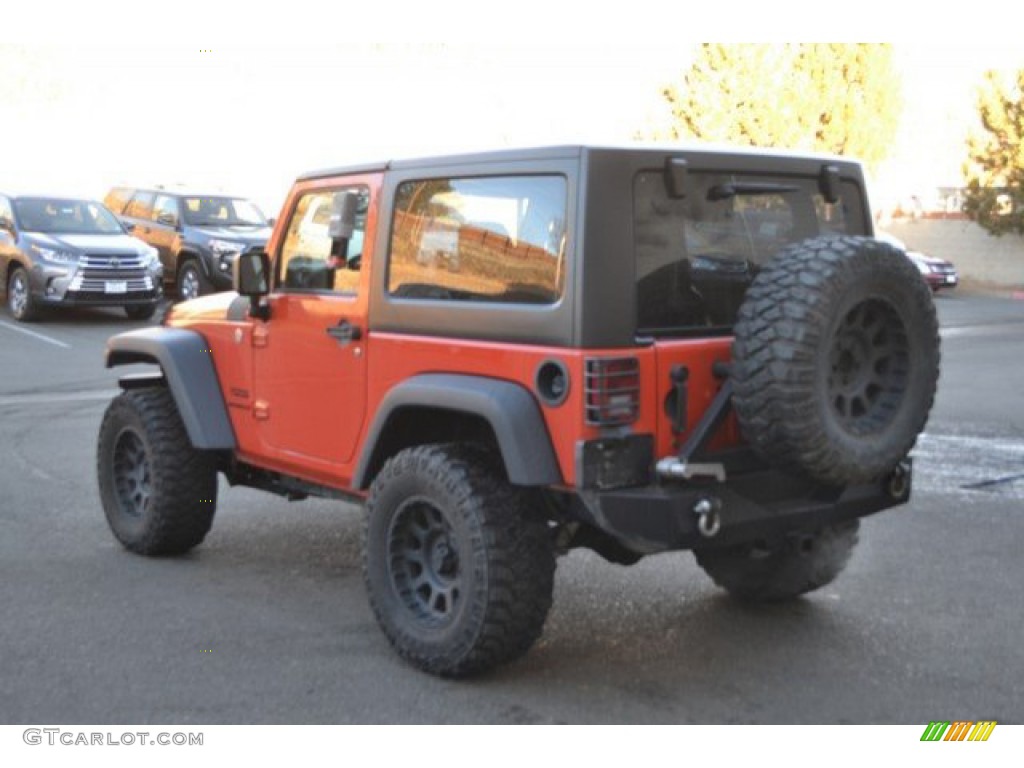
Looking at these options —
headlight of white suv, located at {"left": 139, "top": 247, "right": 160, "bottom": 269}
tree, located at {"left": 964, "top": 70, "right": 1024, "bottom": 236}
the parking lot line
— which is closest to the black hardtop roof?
the parking lot line

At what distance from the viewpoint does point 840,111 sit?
111 feet

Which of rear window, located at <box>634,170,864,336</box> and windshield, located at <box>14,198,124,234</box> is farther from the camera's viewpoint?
windshield, located at <box>14,198,124,234</box>

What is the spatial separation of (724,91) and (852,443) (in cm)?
3072

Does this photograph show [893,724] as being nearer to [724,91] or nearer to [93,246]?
[93,246]

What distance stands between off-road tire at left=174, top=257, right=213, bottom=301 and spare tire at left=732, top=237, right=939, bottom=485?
50.4 feet

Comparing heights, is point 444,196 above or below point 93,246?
above

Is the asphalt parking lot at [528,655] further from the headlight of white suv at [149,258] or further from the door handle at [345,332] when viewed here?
the headlight of white suv at [149,258]

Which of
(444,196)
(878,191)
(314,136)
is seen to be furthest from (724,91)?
(444,196)

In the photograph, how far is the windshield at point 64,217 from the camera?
57.6 ft

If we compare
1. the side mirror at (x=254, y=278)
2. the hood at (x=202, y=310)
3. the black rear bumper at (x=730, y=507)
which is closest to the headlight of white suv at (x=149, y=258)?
the hood at (x=202, y=310)

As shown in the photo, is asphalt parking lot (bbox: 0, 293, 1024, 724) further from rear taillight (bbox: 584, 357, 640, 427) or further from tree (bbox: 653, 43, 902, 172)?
tree (bbox: 653, 43, 902, 172)

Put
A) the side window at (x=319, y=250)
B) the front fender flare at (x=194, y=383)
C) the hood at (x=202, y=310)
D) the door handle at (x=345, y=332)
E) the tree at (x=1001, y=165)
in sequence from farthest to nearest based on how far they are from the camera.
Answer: the tree at (x=1001, y=165)
the hood at (x=202, y=310)
the front fender flare at (x=194, y=383)
the side window at (x=319, y=250)
the door handle at (x=345, y=332)

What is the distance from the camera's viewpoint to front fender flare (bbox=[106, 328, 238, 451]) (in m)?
5.73

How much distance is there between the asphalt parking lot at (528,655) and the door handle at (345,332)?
1.13 metres
